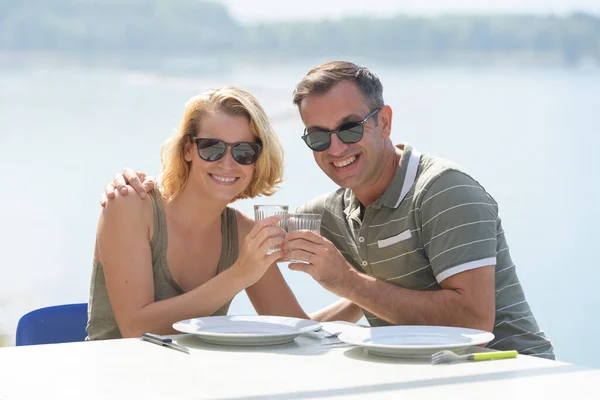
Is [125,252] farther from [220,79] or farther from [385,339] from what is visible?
[220,79]

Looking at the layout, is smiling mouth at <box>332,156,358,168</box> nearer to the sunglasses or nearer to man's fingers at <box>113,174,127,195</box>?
the sunglasses

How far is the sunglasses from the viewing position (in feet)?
9.52

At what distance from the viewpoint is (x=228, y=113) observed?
2955mm

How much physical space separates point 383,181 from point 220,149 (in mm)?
563

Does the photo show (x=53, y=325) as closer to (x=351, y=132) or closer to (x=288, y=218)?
(x=288, y=218)

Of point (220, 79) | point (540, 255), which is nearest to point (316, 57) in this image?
point (220, 79)

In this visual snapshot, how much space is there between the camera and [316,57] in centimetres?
945

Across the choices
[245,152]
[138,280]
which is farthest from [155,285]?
[245,152]

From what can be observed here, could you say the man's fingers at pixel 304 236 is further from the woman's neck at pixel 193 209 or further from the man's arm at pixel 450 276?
the woman's neck at pixel 193 209

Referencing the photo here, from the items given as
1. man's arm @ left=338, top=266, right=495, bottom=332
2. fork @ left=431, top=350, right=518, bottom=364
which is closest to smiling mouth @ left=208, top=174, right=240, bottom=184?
man's arm @ left=338, top=266, right=495, bottom=332

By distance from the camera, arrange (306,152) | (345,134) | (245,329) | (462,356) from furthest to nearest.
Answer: (306,152) → (345,134) → (245,329) → (462,356)

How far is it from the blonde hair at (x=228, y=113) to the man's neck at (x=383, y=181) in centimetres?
30

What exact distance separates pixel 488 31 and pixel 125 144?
12.9 ft

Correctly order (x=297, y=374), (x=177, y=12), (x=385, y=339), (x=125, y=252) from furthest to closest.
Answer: (x=177, y=12) → (x=125, y=252) → (x=385, y=339) → (x=297, y=374)
